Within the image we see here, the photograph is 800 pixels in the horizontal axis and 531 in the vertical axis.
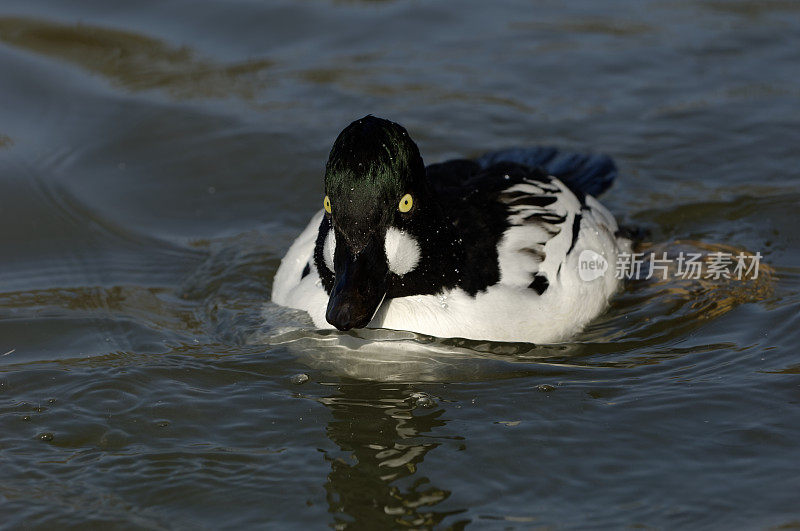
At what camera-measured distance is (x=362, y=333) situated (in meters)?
5.73

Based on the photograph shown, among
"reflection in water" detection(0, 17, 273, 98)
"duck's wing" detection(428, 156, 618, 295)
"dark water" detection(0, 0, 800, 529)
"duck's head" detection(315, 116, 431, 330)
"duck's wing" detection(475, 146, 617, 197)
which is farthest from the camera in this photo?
"reflection in water" detection(0, 17, 273, 98)

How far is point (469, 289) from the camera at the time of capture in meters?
5.54

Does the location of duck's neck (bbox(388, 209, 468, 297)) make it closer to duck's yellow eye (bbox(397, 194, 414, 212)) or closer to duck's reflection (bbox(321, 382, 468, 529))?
duck's yellow eye (bbox(397, 194, 414, 212))

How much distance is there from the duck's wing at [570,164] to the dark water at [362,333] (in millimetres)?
428

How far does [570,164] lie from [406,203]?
105 inches

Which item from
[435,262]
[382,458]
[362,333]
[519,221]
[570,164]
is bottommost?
[382,458]

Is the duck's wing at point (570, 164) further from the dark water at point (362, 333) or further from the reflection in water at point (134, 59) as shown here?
the reflection in water at point (134, 59)

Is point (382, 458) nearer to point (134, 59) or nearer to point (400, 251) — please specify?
point (400, 251)

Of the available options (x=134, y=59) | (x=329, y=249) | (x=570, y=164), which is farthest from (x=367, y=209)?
(x=134, y=59)

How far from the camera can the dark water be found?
14.8ft

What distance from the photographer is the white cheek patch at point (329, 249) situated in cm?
539

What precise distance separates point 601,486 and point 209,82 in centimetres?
637

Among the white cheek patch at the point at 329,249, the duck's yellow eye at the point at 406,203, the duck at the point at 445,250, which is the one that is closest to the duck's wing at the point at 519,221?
the duck at the point at 445,250

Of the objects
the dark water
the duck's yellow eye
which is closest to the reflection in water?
the dark water
